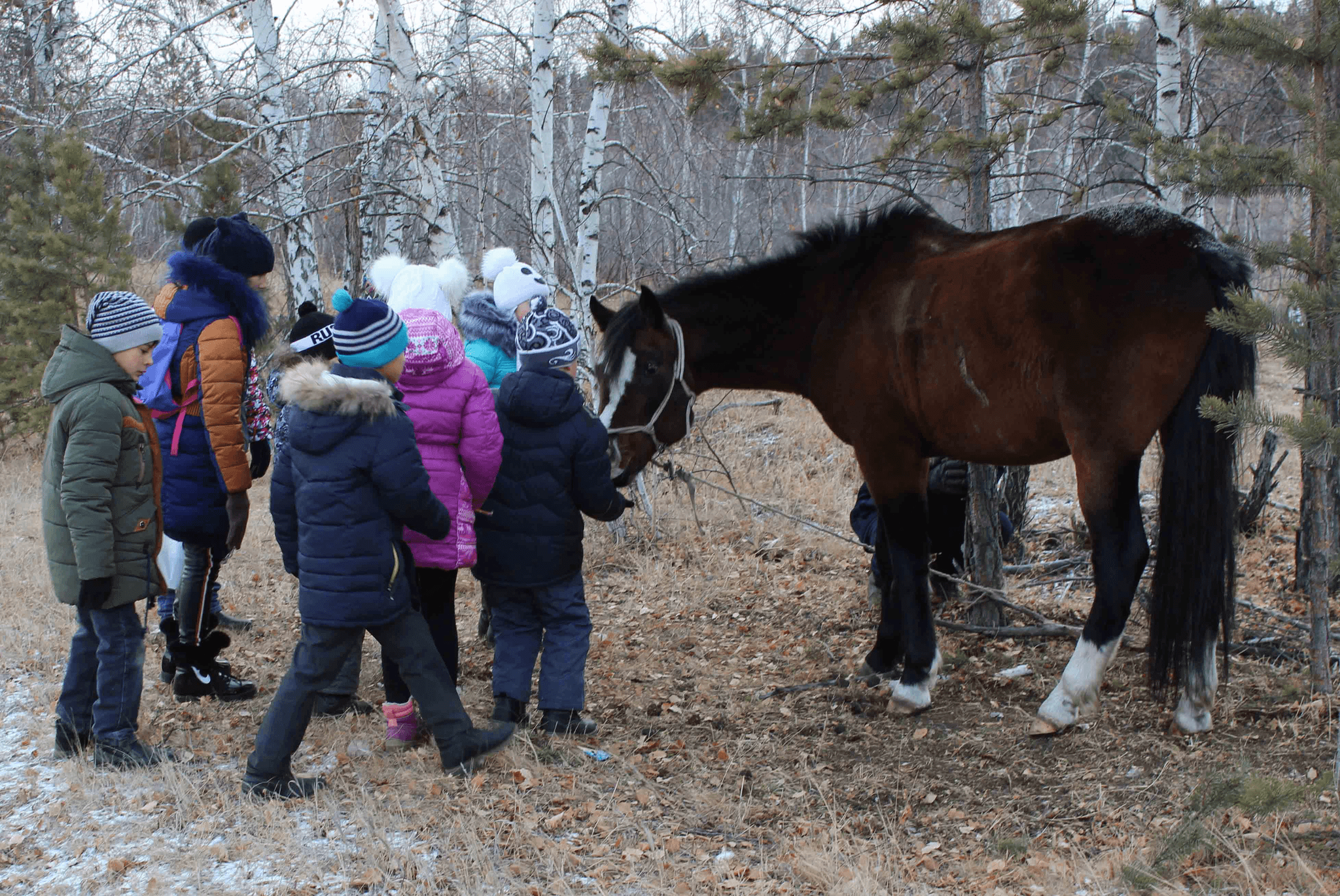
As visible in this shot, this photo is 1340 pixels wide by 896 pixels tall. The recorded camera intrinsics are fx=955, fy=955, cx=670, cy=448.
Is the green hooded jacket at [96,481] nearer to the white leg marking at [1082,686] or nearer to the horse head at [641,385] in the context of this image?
the horse head at [641,385]

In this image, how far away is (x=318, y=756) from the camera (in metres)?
4.14

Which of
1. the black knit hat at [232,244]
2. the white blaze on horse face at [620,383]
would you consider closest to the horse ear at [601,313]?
the white blaze on horse face at [620,383]

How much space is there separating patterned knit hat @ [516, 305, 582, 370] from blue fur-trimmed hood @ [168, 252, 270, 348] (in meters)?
1.46

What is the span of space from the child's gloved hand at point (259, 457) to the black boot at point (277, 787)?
65.2 inches

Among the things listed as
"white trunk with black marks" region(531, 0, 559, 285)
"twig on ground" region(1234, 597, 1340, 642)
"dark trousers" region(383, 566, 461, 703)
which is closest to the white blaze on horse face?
"dark trousers" region(383, 566, 461, 703)

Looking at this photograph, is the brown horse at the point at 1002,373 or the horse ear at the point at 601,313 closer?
the brown horse at the point at 1002,373

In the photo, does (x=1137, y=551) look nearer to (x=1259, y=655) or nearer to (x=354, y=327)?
(x=1259, y=655)

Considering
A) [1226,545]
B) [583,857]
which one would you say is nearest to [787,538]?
[1226,545]

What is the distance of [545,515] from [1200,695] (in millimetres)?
2795

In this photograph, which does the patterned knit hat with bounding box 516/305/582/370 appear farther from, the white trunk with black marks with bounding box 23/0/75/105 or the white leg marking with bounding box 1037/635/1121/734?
the white trunk with black marks with bounding box 23/0/75/105

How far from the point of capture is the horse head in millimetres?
4523

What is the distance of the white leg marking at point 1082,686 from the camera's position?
4027mm

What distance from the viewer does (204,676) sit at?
487cm

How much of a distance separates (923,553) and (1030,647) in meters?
1.10
